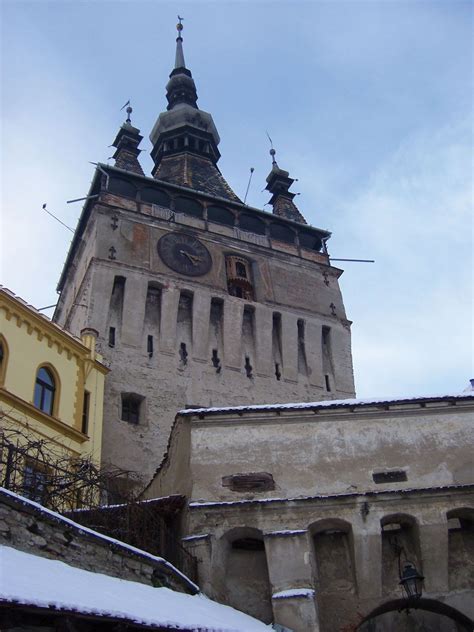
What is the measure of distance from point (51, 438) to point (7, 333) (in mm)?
2756

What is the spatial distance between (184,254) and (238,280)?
2427 mm

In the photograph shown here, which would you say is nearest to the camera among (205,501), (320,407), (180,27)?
(205,501)

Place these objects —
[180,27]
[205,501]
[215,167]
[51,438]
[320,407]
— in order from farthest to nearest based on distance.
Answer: [180,27]
[215,167]
[51,438]
[320,407]
[205,501]

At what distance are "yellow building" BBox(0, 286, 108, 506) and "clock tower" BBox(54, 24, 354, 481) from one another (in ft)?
10.1

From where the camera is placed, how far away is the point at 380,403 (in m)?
14.8

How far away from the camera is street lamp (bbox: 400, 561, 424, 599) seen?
40.4 ft

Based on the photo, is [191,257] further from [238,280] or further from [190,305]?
[190,305]

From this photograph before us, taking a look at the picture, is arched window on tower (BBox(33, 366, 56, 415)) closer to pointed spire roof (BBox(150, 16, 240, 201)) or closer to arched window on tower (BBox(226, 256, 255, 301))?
arched window on tower (BBox(226, 256, 255, 301))

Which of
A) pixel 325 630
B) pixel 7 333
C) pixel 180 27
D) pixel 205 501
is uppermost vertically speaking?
pixel 180 27

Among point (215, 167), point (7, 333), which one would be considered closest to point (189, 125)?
point (215, 167)

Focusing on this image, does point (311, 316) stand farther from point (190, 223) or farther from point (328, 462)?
point (328, 462)

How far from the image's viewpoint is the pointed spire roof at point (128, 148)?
35281mm

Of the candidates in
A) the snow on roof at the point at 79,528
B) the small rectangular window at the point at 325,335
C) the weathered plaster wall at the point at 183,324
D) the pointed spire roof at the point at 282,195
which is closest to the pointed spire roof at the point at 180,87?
the pointed spire roof at the point at 282,195

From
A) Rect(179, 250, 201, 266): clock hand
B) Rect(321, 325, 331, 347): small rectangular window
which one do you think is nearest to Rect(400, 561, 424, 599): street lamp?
Answer: Rect(321, 325, 331, 347): small rectangular window
